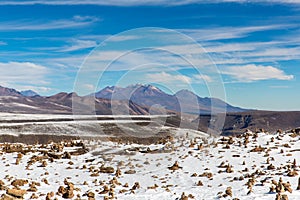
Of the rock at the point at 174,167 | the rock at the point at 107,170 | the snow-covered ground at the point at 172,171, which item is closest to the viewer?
the snow-covered ground at the point at 172,171

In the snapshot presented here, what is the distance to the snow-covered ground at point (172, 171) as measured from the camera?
23062mm

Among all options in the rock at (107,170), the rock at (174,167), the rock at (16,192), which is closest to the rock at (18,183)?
the rock at (16,192)

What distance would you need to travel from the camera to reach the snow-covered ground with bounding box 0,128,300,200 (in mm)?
23062

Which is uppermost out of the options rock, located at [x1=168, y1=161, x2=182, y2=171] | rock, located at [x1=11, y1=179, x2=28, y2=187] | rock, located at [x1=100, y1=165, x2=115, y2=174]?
rock, located at [x1=168, y1=161, x2=182, y2=171]

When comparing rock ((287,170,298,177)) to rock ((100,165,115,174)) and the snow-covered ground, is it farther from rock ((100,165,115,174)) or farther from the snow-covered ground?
rock ((100,165,115,174))

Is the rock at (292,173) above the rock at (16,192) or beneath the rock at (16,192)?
above

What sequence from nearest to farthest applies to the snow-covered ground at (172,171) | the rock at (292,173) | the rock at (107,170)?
the snow-covered ground at (172,171)
the rock at (292,173)
the rock at (107,170)

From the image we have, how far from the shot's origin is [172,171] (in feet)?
91.4

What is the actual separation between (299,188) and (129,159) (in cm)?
1487

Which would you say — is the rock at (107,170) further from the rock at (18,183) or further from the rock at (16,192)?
the rock at (16,192)

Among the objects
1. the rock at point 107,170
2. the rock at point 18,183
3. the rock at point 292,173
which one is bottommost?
the rock at point 18,183

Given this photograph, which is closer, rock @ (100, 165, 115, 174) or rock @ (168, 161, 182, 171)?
rock @ (168, 161, 182, 171)

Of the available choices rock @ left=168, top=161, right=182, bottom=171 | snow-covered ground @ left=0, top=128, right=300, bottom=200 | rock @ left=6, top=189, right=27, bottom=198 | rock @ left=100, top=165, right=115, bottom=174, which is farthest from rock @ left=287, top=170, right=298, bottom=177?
rock @ left=6, top=189, right=27, bottom=198

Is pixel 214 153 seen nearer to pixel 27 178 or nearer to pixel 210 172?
pixel 210 172
